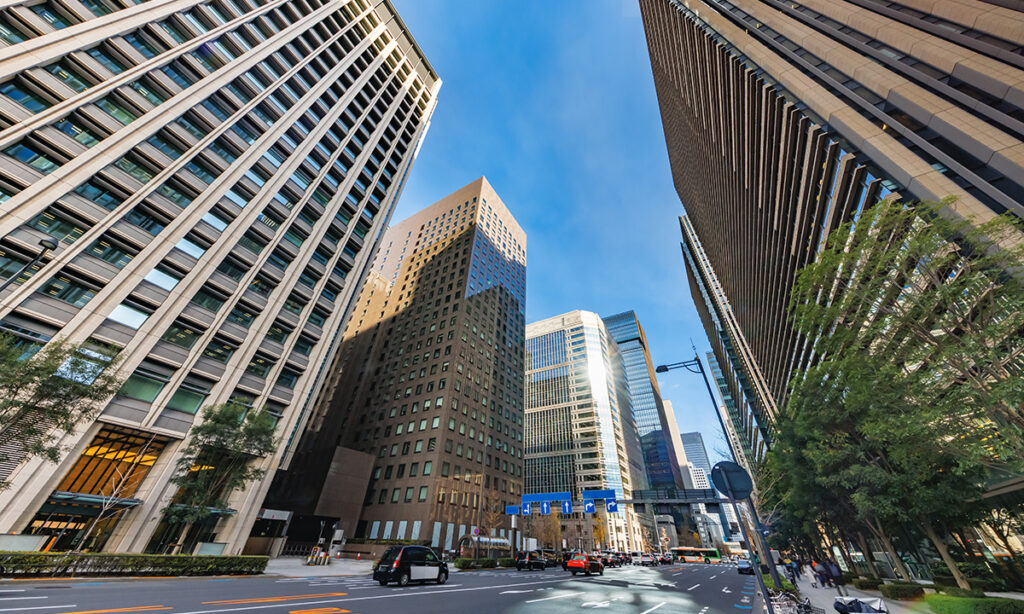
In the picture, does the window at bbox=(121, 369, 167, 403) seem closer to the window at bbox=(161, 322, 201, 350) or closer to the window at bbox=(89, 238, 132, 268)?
the window at bbox=(161, 322, 201, 350)

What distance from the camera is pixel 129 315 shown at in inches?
971

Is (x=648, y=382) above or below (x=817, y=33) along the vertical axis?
above

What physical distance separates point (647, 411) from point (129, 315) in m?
Answer: 146

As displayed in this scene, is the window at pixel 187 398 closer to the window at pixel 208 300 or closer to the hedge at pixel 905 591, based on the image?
the window at pixel 208 300

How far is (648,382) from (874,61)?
5249 inches

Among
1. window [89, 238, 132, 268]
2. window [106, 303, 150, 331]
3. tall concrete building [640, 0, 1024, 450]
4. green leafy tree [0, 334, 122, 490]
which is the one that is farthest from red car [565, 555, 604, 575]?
window [89, 238, 132, 268]

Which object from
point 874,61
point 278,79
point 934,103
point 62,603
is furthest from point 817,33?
point 278,79

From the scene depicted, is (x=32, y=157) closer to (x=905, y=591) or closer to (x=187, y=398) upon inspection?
(x=187, y=398)

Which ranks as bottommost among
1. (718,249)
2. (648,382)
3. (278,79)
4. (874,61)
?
(874,61)

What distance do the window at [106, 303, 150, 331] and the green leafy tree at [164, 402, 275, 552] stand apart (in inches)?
301

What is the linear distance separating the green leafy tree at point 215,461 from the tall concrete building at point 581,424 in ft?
261

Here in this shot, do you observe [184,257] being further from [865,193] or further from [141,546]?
[865,193]

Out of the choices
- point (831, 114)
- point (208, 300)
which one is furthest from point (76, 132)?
point (831, 114)

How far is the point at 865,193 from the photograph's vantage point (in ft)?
67.3
